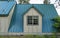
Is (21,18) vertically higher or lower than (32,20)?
higher

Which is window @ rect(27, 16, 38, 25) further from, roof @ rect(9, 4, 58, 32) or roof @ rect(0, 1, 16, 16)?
roof @ rect(0, 1, 16, 16)

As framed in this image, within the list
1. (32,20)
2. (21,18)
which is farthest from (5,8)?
(32,20)

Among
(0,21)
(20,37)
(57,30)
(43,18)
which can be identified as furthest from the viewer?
(43,18)

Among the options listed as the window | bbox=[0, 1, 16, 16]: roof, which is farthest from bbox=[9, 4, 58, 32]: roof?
bbox=[0, 1, 16, 16]: roof

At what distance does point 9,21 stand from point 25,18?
0.99m

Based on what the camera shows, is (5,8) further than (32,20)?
Yes

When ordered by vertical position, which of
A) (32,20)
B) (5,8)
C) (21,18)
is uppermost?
(5,8)

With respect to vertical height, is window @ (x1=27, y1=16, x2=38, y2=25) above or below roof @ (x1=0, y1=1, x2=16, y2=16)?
below

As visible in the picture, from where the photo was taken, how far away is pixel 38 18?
433 inches

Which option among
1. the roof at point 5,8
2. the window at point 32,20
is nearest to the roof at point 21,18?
the window at point 32,20

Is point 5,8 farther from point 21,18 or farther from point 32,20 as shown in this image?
point 32,20

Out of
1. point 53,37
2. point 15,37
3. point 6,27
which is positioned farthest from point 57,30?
point 6,27

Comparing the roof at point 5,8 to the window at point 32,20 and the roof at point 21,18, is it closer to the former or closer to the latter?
the roof at point 21,18

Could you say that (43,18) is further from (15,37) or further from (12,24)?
(15,37)
